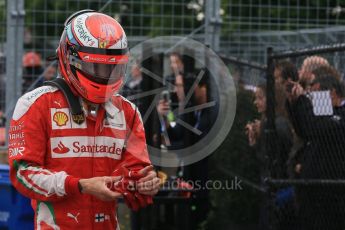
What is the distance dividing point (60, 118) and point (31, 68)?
18.7 feet

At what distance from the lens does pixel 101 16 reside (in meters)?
4.38

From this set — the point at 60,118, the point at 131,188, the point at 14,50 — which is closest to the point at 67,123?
the point at 60,118

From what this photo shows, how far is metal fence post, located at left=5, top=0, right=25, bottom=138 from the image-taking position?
9.08 meters

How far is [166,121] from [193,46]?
1.03m

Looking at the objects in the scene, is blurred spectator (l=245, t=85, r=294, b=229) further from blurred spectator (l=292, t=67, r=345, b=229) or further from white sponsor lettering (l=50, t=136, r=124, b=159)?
white sponsor lettering (l=50, t=136, r=124, b=159)

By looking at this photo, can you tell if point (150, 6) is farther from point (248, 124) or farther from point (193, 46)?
point (248, 124)

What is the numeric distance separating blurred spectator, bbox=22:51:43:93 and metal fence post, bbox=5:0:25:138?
469 millimetres

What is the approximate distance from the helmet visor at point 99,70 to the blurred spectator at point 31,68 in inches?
215

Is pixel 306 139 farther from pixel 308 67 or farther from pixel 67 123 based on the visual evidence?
pixel 67 123

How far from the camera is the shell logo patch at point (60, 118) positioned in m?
4.19

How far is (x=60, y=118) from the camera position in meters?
4.19

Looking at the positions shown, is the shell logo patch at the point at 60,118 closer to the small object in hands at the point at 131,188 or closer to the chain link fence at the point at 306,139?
the small object in hands at the point at 131,188

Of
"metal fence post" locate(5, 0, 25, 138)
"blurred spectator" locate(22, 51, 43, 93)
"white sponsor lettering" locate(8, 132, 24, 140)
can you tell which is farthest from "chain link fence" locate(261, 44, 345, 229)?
"blurred spectator" locate(22, 51, 43, 93)

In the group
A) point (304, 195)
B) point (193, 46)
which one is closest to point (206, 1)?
point (193, 46)
